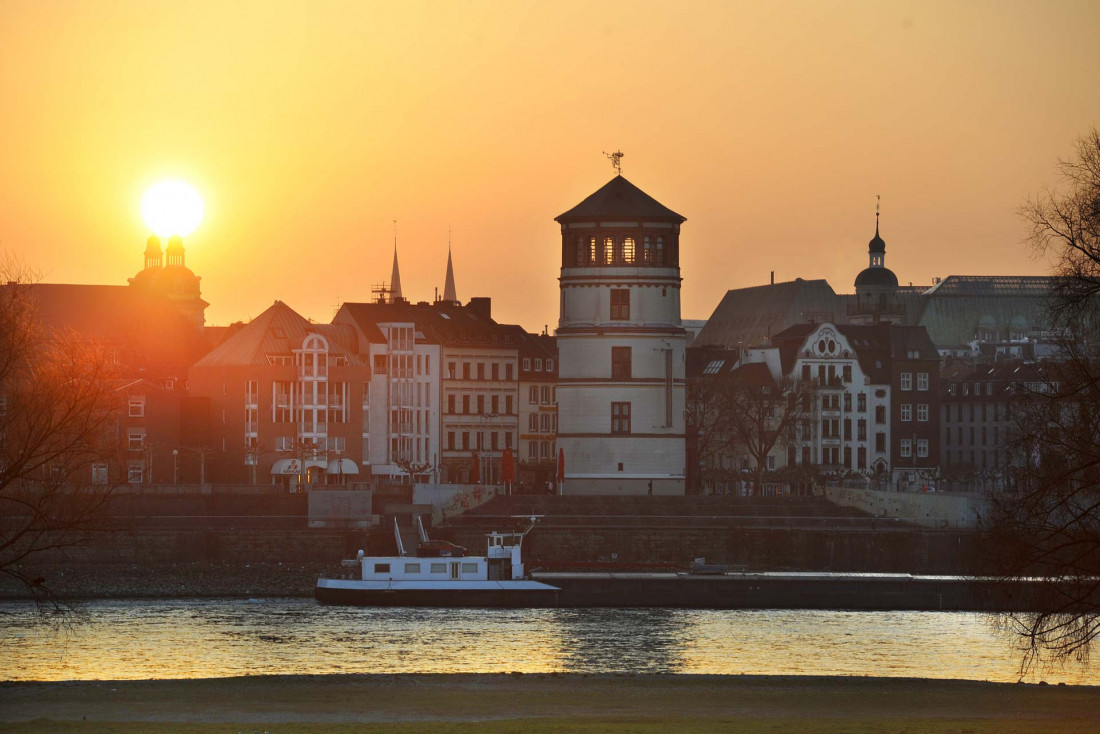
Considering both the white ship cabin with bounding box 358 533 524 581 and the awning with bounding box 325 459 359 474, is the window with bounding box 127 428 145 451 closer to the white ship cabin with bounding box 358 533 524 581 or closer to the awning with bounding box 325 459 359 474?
the awning with bounding box 325 459 359 474

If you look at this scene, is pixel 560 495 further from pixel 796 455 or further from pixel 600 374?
pixel 796 455

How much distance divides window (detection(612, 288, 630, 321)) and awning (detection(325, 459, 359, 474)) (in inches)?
901

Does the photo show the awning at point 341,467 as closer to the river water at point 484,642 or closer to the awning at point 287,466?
the awning at point 287,466

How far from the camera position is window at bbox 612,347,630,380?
125m

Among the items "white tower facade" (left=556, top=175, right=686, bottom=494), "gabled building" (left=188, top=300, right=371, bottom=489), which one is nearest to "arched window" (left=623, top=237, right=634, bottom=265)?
"white tower facade" (left=556, top=175, right=686, bottom=494)

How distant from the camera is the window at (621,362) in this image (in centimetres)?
12525

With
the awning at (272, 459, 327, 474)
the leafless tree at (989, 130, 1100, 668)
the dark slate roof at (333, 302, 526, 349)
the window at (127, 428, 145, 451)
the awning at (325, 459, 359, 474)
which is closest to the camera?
the leafless tree at (989, 130, 1100, 668)

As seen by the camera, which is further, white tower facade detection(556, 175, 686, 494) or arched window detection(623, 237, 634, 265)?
arched window detection(623, 237, 634, 265)

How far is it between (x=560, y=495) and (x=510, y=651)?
152 ft

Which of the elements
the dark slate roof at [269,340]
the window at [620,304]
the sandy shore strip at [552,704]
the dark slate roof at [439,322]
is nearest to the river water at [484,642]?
the sandy shore strip at [552,704]

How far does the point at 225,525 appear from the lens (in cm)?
11119

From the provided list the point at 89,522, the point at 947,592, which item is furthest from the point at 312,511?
the point at 89,522

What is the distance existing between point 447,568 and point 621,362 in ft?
103

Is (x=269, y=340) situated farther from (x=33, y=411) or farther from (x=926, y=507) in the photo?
(x=33, y=411)
